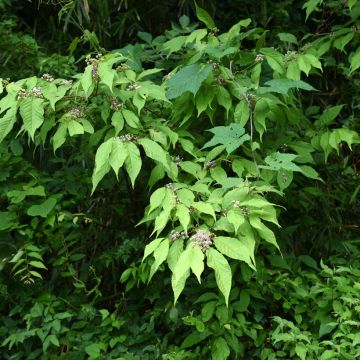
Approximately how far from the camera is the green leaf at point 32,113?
1.56m

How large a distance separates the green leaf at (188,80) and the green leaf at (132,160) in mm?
220

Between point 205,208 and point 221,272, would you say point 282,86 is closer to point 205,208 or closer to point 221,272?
point 205,208

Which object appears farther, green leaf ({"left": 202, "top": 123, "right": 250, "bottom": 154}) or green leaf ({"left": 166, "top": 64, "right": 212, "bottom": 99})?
green leaf ({"left": 166, "top": 64, "right": 212, "bottom": 99})

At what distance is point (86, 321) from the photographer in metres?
2.26

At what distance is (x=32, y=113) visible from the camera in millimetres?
1583

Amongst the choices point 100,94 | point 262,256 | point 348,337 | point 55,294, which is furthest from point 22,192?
point 348,337

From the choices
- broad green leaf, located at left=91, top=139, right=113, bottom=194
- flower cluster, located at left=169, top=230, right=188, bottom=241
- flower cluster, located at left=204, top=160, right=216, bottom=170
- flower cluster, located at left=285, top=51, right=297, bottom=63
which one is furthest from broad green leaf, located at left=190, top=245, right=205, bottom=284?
flower cluster, located at left=285, top=51, right=297, bottom=63

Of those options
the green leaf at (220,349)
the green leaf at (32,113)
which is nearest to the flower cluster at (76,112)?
the green leaf at (32,113)

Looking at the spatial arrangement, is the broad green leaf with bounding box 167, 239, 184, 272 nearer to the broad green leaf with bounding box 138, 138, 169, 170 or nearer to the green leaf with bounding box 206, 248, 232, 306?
the green leaf with bounding box 206, 248, 232, 306

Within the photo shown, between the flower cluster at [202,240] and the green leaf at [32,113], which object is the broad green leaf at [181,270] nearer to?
the flower cluster at [202,240]

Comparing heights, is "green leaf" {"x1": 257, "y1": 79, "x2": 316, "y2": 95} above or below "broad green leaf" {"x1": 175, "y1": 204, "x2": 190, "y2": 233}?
above

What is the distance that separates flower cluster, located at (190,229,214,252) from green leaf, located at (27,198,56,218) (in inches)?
39.4

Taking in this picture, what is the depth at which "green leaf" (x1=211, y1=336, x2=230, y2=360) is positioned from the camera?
187 centimetres

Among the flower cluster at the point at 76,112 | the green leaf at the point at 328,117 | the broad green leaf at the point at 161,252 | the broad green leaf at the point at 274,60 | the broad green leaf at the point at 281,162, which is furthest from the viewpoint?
the green leaf at the point at 328,117
